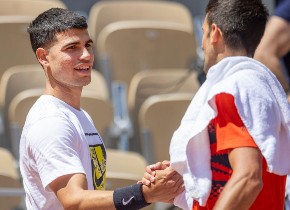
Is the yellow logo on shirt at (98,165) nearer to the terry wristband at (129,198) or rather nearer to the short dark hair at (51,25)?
the terry wristband at (129,198)

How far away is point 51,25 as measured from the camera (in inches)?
151

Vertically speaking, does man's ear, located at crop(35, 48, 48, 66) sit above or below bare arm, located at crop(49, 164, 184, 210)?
above

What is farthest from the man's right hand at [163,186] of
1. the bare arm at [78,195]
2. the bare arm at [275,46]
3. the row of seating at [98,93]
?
the row of seating at [98,93]

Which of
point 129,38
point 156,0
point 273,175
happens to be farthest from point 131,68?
point 273,175

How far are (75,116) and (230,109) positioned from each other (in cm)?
82

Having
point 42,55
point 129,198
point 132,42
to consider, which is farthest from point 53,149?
point 132,42

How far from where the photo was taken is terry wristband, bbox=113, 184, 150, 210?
3637mm

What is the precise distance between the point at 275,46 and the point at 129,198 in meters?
2.01

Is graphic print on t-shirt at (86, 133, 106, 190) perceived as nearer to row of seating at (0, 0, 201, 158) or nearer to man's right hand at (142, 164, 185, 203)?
man's right hand at (142, 164, 185, 203)

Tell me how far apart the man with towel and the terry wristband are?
0.32 m

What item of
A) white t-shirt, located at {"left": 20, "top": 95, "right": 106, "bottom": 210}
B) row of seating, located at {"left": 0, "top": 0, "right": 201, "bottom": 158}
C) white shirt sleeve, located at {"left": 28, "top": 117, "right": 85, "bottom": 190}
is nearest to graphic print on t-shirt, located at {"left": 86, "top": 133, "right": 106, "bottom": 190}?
white t-shirt, located at {"left": 20, "top": 95, "right": 106, "bottom": 210}

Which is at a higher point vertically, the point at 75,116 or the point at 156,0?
the point at 75,116

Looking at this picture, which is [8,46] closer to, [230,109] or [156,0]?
[156,0]

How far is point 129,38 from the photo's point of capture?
7.13 metres
